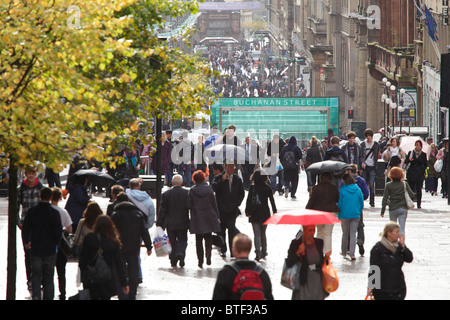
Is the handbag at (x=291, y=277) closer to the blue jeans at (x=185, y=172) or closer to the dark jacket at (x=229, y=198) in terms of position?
the dark jacket at (x=229, y=198)

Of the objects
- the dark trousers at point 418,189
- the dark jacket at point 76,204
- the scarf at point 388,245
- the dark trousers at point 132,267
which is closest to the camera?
the scarf at point 388,245

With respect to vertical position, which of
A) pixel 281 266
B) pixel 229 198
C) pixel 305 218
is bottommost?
pixel 281 266

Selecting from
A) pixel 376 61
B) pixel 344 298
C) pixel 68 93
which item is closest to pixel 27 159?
pixel 68 93

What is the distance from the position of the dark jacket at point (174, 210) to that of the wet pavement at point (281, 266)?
0.68 m

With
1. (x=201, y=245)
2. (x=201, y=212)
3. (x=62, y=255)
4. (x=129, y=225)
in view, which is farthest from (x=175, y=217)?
(x=62, y=255)

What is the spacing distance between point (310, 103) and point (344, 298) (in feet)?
111

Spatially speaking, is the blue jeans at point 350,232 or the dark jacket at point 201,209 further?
the blue jeans at point 350,232

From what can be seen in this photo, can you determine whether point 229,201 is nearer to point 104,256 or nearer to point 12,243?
point 12,243

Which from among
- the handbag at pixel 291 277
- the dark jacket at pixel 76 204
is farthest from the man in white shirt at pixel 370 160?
the handbag at pixel 291 277

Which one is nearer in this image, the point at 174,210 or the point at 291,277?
the point at 291,277

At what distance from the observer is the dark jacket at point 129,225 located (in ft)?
46.4

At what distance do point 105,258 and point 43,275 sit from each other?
5.52ft

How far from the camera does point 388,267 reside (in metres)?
11.9

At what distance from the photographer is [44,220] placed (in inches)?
529
